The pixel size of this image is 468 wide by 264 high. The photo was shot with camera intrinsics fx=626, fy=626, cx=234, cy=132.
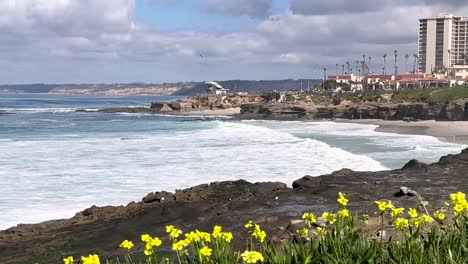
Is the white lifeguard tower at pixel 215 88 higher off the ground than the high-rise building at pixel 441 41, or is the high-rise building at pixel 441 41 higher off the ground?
the high-rise building at pixel 441 41

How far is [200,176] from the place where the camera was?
22.9 metres

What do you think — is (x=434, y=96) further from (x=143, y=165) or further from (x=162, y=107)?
(x=143, y=165)

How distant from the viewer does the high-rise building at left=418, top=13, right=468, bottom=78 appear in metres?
173

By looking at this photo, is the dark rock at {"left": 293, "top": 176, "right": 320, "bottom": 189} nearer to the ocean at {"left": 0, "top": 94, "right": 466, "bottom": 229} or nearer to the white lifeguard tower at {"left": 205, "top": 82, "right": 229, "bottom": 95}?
the ocean at {"left": 0, "top": 94, "right": 466, "bottom": 229}

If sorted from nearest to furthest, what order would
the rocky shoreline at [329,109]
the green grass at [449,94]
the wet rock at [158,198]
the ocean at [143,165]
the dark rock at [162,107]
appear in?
the wet rock at [158,198], the ocean at [143,165], the rocky shoreline at [329,109], the green grass at [449,94], the dark rock at [162,107]

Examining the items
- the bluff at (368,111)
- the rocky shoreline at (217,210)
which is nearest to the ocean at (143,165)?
the rocky shoreline at (217,210)

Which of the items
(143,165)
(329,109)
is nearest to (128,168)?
(143,165)

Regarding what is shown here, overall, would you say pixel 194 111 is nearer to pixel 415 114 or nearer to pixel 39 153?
pixel 415 114

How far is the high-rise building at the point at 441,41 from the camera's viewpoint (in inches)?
6821

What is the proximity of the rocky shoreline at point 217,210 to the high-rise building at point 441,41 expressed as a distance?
534 ft

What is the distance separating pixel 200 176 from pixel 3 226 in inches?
354

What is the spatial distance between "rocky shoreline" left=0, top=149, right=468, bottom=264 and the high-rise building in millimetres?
162624

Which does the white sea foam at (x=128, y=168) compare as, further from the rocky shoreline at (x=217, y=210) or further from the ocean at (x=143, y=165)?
the rocky shoreline at (x=217, y=210)

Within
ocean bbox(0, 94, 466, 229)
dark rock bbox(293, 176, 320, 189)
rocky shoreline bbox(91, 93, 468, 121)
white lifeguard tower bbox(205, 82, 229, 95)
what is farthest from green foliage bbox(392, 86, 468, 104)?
white lifeguard tower bbox(205, 82, 229, 95)
